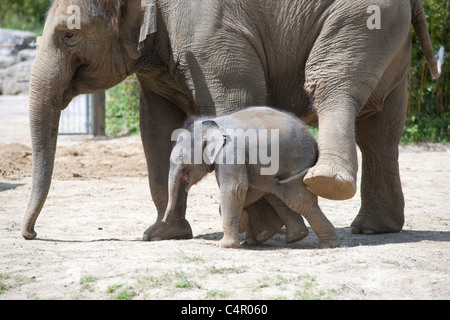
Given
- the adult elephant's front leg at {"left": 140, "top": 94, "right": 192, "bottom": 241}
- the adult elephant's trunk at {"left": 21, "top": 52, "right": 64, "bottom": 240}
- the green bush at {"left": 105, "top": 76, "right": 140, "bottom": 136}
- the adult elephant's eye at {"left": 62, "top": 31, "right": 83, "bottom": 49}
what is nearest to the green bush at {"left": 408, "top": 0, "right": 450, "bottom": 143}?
the green bush at {"left": 105, "top": 76, "right": 140, "bottom": 136}

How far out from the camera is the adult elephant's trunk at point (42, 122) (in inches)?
213

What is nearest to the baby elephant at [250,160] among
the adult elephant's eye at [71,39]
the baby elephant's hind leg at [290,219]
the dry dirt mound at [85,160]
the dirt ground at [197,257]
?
the baby elephant's hind leg at [290,219]

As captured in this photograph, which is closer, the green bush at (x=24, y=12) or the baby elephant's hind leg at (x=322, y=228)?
the baby elephant's hind leg at (x=322, y=228)

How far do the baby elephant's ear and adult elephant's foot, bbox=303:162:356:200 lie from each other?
616 mm

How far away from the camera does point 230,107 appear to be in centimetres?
517

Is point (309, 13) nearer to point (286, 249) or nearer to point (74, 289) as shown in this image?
point (286, 249)

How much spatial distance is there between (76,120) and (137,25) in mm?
10128

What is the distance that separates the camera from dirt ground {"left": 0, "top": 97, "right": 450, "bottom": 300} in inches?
155

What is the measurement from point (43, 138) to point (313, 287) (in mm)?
2576

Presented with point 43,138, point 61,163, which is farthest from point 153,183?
point 61,163

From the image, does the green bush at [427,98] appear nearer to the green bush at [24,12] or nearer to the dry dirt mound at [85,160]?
the dry dirt mound at [85,160]

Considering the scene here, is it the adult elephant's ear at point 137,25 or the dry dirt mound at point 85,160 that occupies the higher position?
the adult elephant's ear at point 137,25

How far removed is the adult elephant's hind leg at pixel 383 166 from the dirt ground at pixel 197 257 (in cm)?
21

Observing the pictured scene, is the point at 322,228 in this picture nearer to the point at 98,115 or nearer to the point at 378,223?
the point at 378,223
